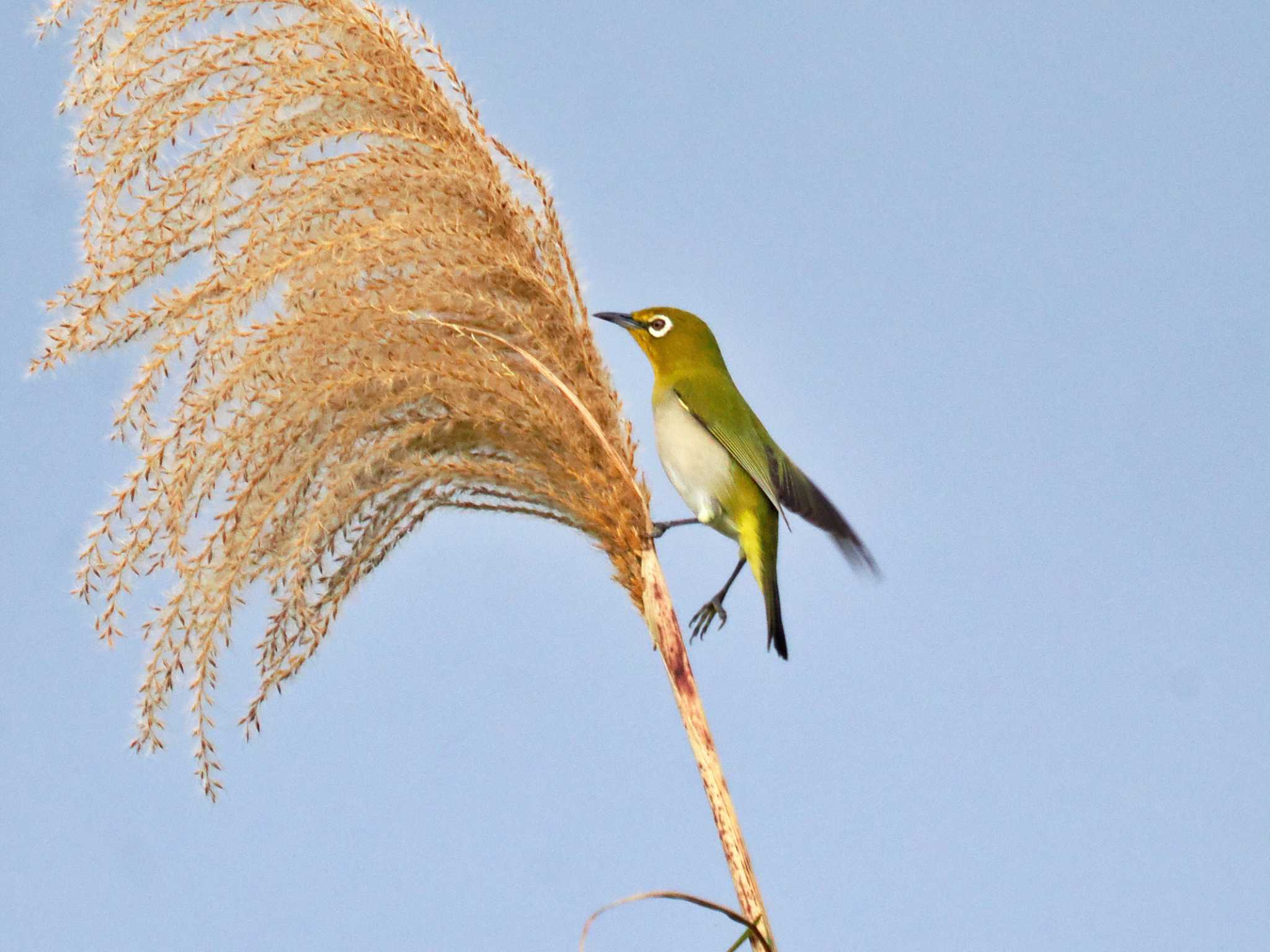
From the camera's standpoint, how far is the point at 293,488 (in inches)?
115

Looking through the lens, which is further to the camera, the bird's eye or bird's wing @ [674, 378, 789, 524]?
the bird's eye

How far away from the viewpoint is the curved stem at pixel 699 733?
269 centimetres

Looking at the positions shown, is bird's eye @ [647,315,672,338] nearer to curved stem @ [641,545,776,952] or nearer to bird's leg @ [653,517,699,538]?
bird's leg @ [653,517,699,538]

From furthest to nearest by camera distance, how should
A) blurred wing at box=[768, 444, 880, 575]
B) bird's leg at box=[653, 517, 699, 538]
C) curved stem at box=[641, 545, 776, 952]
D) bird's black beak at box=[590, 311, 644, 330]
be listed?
1. bird's black beak at box=[590, 311, 644, 330]
2. blurred wing at box=[768, 444, 880, 575]
3. bird's leg at box=[653, 517, 699, 538]
4. curved stem at box=[641, 545, 776, 952]

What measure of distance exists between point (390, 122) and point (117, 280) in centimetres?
73

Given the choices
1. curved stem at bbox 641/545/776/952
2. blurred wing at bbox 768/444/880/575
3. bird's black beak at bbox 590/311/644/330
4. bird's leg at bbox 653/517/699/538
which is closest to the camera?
curved stem at bbox 641/545/776/952

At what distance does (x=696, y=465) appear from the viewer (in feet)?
12.2

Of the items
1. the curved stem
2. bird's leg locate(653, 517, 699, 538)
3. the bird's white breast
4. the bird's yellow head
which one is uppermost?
the bird's yellow head

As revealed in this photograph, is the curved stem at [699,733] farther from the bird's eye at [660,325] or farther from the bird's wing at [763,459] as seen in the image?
the bird's eye at [660,325]

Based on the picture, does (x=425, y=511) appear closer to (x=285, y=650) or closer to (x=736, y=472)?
(x=285, y=650)

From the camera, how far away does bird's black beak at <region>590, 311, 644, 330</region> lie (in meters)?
3.96

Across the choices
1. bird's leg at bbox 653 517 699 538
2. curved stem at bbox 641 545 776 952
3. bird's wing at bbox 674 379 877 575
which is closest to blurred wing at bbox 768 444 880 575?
bird's wing at bbox 674 379 877 575

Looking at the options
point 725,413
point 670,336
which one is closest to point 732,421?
Result: point 725,413

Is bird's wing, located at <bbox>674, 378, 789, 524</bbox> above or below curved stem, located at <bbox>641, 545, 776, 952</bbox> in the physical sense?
above
